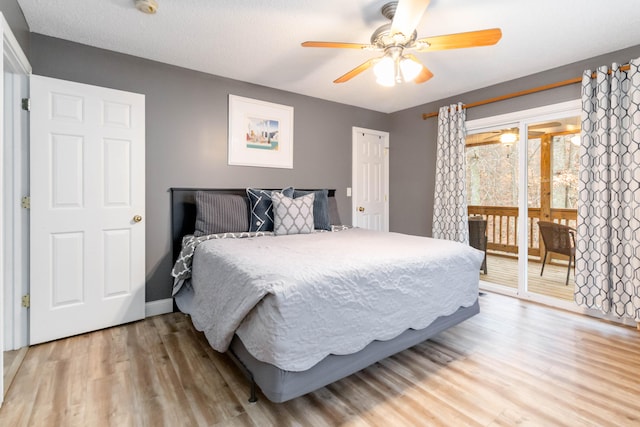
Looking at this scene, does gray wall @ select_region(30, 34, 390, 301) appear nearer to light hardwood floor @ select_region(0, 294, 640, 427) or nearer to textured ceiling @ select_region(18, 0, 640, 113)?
textured ceiling @ select_region(18, 0, 640, 113)

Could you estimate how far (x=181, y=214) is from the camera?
3.01 m

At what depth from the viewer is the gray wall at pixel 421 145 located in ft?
10.6

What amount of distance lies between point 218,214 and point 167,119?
103 centimetres

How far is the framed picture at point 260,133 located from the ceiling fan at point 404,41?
1.46 m

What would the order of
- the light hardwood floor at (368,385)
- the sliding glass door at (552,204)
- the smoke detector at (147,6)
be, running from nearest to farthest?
the light hardwood floor at (368,385)
the smoke detector at (147,6)
the sliding glass door at (552,204)

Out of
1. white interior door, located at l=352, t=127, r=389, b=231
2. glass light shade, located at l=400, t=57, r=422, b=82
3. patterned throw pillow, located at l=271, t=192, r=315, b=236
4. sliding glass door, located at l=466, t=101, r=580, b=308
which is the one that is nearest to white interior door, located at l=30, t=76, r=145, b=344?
patterned throw pillow, located at l=271, t=192, r=315, b=236

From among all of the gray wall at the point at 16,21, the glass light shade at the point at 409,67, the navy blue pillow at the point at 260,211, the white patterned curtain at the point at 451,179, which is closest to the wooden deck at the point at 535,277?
the white patterned curtain at the point at 451,179

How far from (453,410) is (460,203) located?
8.54 ft

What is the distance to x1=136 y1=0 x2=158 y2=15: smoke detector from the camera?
1.99m

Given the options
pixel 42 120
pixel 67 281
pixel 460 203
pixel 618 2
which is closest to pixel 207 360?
pixel 67 281

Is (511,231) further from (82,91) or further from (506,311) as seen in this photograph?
(82,91)

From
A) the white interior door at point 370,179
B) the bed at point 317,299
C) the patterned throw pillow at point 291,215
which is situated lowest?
the bed at point 317,299

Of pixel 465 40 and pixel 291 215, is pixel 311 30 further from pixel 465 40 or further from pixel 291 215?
pixel 291 215

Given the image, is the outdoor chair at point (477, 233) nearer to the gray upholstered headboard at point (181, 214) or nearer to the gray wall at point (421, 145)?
the gray wall at point (421, 145)
